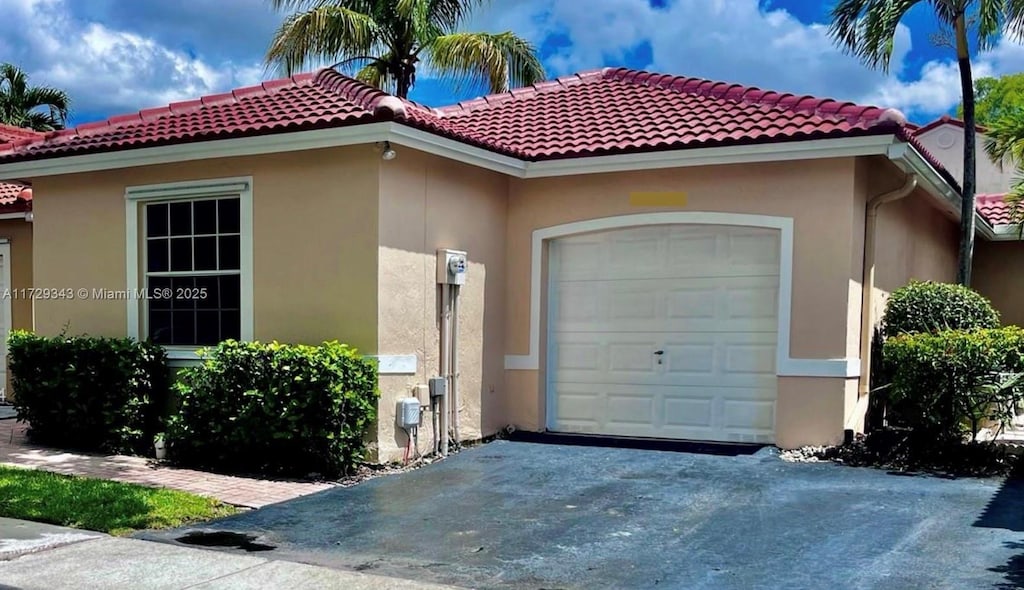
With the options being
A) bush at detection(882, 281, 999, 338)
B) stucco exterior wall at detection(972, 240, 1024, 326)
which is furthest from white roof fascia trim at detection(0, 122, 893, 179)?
stucco exterior wall at detection(972, 240, 1024, 326)

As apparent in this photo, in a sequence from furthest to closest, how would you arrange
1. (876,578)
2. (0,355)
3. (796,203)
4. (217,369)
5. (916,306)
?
(0,355)
(916,306)
(796,203)
(217,369)
(876,578)

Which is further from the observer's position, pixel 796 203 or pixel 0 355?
pixel 0 355

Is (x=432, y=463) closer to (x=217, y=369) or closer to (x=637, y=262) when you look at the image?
(x=217, y=369)

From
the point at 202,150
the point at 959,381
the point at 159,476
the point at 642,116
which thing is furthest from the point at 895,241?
the point at 159,476

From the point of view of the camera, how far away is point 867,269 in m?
9.73

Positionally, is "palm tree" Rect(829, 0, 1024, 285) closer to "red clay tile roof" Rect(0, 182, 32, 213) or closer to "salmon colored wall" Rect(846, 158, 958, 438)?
"salmon colored wall" Rect(846, 158, 958, 438)

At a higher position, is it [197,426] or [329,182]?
[329,182]

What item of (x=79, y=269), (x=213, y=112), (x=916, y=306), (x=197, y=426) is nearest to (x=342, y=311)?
(x=197, y=426)

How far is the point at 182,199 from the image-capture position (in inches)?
391

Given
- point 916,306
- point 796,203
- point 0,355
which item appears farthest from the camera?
point 0,355

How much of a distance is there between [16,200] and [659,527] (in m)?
11.1

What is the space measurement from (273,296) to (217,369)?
3.66ft

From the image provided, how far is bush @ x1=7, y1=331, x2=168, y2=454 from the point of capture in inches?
370

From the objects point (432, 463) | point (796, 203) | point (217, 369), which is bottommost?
point (432, 463)
